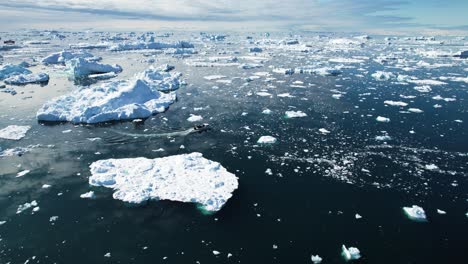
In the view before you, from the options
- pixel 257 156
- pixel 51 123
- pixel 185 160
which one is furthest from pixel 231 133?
pixel 51 123

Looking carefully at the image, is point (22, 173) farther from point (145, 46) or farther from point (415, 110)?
point (145, 46)

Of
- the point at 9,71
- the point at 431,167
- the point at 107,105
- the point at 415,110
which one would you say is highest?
the point at 415,110

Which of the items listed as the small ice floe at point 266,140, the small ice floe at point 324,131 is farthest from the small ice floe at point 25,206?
the small ice floe at point 324,131

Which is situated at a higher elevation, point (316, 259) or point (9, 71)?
point (316, 259)

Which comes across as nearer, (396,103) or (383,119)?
(383,119)

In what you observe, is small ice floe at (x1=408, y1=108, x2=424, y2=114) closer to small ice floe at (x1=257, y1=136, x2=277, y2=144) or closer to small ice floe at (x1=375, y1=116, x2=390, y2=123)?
small ice floe at (x1=375, y1=116, x2=390, y2=123)

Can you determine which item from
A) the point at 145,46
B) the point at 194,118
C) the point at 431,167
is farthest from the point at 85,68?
the point at 431,167

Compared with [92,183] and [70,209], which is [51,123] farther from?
[70,209]

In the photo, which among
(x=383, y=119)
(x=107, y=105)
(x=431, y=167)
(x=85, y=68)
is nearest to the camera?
(x=431, y=167)
